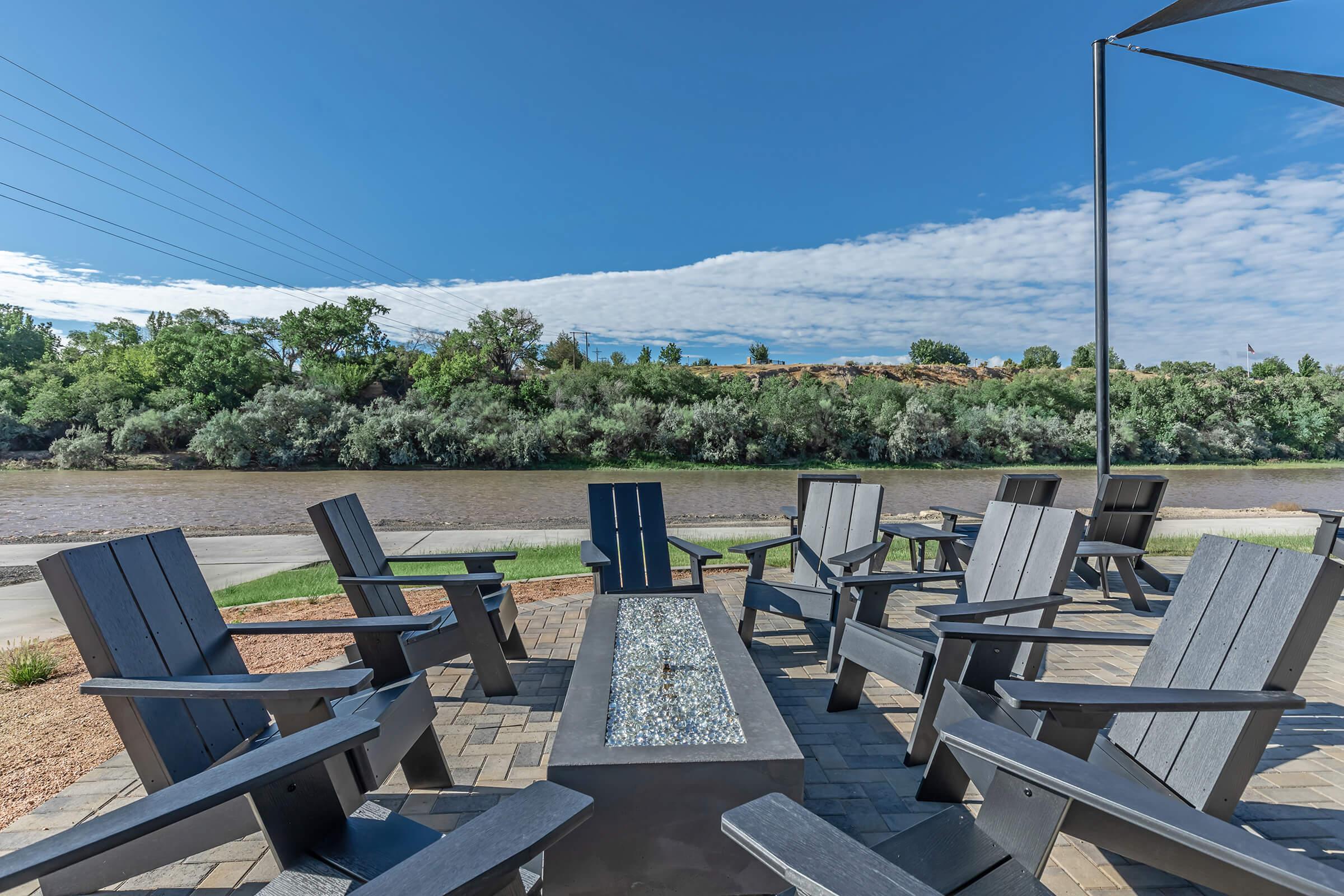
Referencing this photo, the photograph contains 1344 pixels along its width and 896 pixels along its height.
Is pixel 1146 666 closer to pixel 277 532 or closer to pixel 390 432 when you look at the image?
pixel 277 532

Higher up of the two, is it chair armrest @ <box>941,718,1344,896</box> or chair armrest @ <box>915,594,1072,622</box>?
chair armrest @ <box>941,718,1344,896</box>

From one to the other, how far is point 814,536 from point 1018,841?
2813 mm

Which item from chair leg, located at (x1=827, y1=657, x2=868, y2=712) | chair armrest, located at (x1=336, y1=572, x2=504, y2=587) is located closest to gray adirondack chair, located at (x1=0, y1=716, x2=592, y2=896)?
chair armrest, located at (x1=336, y1=572, x2=504, y2=587)

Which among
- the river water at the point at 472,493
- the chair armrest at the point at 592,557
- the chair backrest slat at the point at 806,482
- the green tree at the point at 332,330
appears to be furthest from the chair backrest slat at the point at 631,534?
the green tree at the point at 332,330

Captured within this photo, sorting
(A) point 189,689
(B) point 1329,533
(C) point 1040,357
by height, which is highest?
(C) point 1040,357

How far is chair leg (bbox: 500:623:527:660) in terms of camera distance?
11.7 ft

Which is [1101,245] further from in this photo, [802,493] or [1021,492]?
[802,493]

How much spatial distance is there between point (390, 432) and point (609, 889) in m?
25.0

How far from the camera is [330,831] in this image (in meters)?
1.32

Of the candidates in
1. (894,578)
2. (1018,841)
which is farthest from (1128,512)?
(1018,841)

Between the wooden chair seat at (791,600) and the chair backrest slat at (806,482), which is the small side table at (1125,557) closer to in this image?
the chair backrest slat at (806,482)

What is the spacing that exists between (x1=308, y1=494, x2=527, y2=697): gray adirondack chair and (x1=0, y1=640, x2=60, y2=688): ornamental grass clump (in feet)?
5.87

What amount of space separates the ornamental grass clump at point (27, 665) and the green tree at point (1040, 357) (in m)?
54.2

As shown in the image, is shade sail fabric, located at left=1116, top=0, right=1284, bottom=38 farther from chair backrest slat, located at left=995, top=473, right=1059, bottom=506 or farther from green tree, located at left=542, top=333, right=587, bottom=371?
green tree, located at left=542, top=333, right=587, bottom=371
